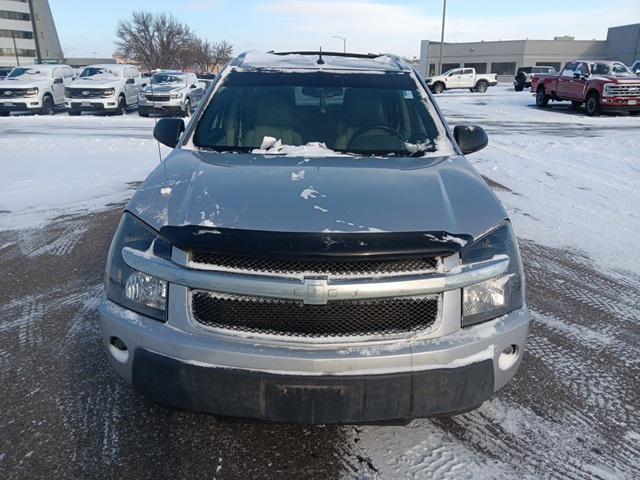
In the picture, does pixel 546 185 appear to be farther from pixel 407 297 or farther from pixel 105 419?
pixel 105 419

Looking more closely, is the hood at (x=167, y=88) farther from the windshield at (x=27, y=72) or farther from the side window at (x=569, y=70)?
the side window at (x=569, y=70)

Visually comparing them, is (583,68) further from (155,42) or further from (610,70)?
(155,42)

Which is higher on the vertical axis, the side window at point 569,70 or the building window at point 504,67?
the building window at point 504,67

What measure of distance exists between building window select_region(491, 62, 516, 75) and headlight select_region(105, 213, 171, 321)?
7773 centimetres

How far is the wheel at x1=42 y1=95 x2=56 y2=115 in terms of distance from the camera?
1961 cm

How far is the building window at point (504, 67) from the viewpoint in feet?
233

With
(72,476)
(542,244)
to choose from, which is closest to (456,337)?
(72,476)

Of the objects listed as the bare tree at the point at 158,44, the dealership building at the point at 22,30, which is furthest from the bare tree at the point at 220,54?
the dealership building at the point at 22,30

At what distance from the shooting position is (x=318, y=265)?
197cm

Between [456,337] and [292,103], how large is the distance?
2.26 metres

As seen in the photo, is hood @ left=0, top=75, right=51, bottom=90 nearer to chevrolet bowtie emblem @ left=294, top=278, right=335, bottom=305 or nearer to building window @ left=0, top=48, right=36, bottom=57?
chevrolet bowtie emblem @ left=294, top=278, right=335, bottom=305

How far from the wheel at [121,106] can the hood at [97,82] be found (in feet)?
1.94

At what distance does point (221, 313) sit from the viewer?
80.1 inches

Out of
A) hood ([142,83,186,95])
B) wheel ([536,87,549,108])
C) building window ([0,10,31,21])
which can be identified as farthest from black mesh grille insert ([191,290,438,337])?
building window ([0,10,31,21])
